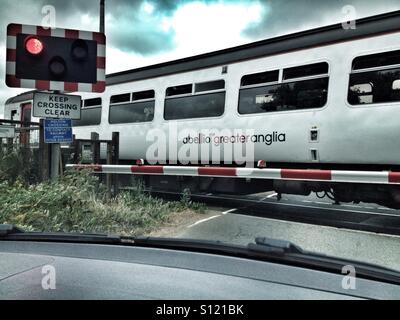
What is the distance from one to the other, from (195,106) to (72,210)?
376 cm

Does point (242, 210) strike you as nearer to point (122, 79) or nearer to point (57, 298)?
point (122, 79)

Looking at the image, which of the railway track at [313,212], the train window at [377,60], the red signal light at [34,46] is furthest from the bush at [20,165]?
the train window at [377,60]

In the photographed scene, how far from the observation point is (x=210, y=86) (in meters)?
8.38

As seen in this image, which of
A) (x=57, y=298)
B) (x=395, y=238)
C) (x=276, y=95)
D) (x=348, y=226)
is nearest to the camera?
(x=57, y=298)

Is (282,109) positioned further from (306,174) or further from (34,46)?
(34,46)

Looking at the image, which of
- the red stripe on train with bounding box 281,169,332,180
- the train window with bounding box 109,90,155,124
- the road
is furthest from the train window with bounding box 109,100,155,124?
the red stripe on train with bounding box 281,169,332,180

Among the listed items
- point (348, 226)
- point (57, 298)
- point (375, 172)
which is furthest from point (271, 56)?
point (57, 298)

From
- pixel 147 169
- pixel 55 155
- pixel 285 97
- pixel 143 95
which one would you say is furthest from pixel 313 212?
pixel 55 155

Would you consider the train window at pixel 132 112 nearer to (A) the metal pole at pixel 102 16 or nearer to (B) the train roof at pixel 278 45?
(B) the train roof at pixel 278 45

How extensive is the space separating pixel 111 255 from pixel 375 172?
5237 millimetres

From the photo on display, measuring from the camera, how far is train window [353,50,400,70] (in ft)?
20.5

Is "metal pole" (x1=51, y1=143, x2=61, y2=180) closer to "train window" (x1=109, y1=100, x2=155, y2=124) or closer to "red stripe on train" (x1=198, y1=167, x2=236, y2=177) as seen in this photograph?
"red stripe on train" (x1=198, y1=167, x2=236, y2=177)

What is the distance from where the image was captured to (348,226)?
6.82 meters

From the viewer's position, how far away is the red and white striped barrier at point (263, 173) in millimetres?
6357
